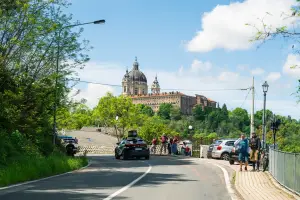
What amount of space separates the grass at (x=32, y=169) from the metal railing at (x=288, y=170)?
8.00m

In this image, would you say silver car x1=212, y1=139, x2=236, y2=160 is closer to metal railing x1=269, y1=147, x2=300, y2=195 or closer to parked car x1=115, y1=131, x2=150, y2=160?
parked car x1=115, y1=131, x2=150, y2=160

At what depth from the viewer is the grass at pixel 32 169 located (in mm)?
14539

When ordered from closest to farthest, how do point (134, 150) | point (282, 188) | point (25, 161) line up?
point (282, 188) < point (25, 161) < point (134, 150)

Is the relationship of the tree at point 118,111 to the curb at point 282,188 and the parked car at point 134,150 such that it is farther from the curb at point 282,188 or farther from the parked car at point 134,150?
the curb at point 282,188

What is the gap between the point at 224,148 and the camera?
97.3 ft

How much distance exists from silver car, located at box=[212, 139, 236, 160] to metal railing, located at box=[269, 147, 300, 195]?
14355mm

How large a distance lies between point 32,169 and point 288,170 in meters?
8.85

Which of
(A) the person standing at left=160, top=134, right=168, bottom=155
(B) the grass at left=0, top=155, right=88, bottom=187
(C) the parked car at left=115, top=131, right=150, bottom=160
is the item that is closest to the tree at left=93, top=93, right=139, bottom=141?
(A) the person standing at left=160, top=134, right=168, bottom=155

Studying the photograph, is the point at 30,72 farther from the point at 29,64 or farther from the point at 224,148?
the point at 224,148

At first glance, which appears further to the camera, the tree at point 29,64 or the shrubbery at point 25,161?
the tree at point 29,64

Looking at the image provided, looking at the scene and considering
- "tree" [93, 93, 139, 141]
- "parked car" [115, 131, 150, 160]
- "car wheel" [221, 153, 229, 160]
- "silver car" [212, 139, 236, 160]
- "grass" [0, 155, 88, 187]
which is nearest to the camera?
"grass" [0, 155, 88, 187]

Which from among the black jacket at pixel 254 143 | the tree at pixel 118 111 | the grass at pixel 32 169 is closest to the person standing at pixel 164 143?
the grass at pixel 32 169

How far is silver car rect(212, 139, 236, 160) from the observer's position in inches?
1160

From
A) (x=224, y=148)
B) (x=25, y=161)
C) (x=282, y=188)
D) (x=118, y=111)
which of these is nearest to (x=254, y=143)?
(x=282, y=188)
